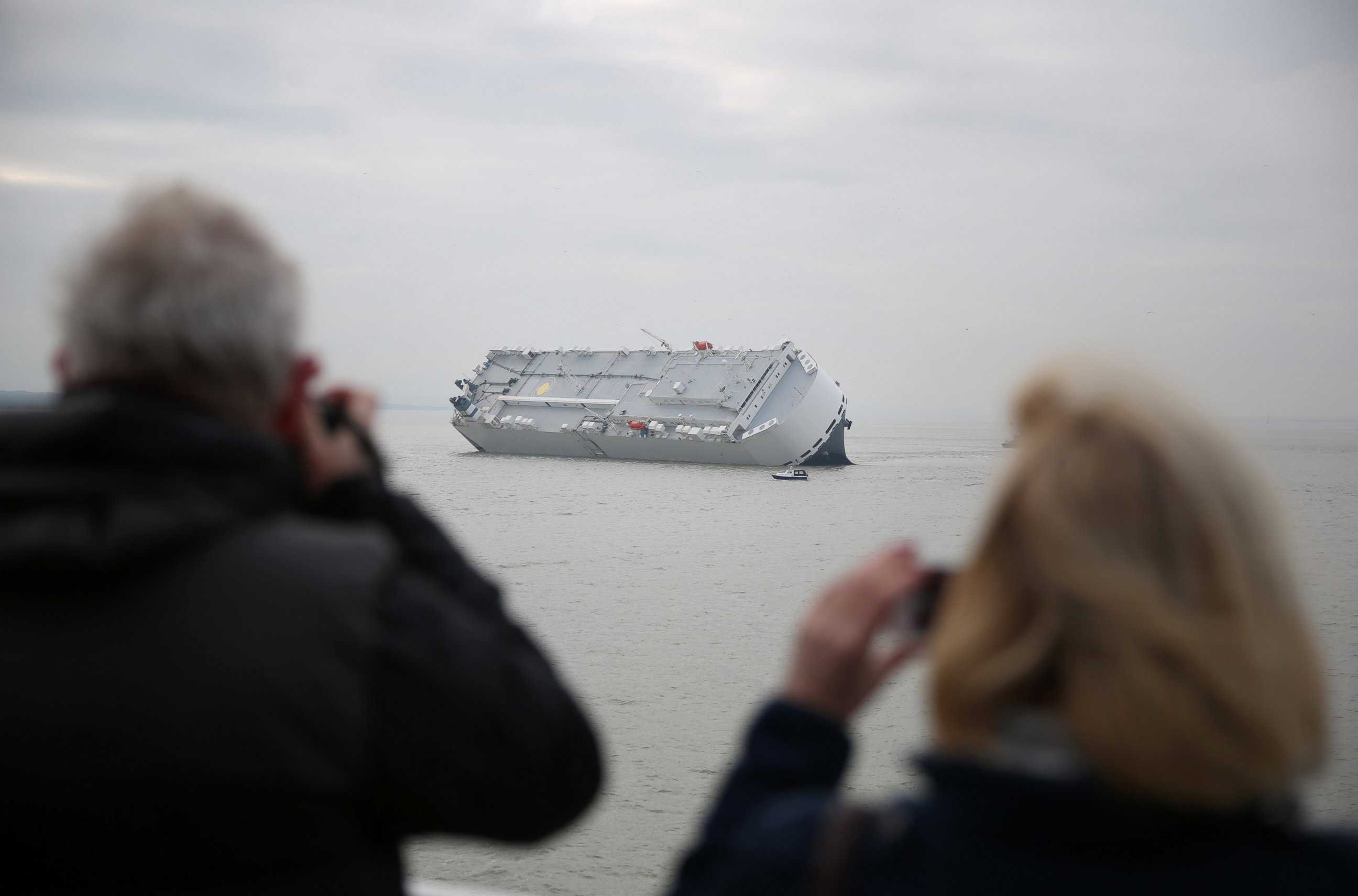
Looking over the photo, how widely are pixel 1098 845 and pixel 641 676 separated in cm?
1457

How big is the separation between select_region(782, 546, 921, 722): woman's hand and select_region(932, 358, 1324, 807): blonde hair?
0.13m

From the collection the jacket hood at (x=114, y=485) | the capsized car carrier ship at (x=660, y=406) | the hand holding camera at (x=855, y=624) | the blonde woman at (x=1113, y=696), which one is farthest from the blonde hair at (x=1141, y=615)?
the capsized car carrier ship at (x=660, y=406)

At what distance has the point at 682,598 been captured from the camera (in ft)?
71.7

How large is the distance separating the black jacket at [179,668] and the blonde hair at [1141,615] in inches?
27.1

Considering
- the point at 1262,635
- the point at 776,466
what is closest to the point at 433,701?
the point at 1262,635

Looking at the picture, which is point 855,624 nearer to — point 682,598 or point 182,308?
point 182,308

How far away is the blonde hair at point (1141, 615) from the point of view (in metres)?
0.94

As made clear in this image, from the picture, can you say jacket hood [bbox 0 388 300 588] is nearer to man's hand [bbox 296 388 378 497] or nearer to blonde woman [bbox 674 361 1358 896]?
man's hand [bbox 296 388 378 497]

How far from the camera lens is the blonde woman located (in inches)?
37.2

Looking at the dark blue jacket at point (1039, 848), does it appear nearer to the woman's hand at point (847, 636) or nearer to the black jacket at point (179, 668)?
the woman's hand at point (847, 636)

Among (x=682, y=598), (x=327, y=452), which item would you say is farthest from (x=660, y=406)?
(x=327, y=452)

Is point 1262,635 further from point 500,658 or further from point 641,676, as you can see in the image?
point 641,676

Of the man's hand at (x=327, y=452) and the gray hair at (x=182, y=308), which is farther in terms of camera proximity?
the man's hand at (x=327, y=452)

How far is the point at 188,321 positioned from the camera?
51.6 inches
